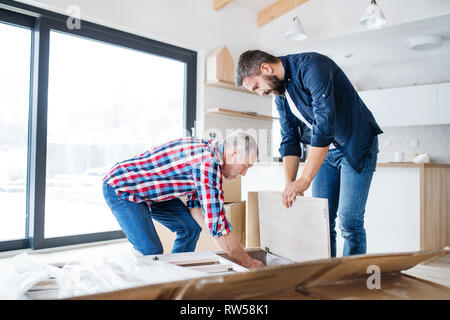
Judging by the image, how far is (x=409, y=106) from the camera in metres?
4.96

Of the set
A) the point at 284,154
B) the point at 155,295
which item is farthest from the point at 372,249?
the point at 155,295

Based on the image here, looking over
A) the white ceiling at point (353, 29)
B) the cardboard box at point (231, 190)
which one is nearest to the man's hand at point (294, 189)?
the cardboard box at point (231, 190)

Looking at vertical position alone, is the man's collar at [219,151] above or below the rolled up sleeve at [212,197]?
above

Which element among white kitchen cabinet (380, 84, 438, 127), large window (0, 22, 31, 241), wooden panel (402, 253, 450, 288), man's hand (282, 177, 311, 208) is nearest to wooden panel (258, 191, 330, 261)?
man's hand (282, 177, 311, 208)

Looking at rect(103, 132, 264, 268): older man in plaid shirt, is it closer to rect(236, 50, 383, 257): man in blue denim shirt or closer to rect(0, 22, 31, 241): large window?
rect(236, 50, 383, 257): man in blue denim shirt

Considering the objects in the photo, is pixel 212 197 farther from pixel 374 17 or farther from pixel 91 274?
pixel 374 17

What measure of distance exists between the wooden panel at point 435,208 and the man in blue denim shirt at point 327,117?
130 centimetres

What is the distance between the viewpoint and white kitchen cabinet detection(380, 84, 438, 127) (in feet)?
15.8

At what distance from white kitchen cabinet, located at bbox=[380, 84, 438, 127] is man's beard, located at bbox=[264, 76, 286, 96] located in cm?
414

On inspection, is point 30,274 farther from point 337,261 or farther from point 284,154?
point 284,154

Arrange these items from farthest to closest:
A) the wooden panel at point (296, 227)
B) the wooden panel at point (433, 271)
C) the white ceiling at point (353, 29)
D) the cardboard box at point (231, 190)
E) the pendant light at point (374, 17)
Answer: the white ceiling at point (353, 29)
the pendant light at point (374, 17)
the cardboard box at point (231, 190)
the wooden panel at point (433, 271)
the wooden panel at point (296, 227)

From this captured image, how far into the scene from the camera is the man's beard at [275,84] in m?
1.43

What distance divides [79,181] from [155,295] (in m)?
3.07

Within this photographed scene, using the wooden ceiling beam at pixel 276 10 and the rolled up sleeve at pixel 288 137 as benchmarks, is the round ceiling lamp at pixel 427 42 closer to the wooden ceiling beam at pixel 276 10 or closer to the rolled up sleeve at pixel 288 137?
the wooden ceiling beam at pixel 276 10
